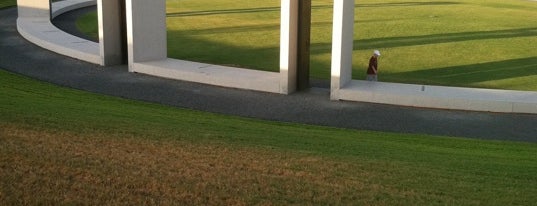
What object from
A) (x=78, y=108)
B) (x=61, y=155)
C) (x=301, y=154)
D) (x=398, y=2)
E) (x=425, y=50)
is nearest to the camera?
(x=61, y=155)

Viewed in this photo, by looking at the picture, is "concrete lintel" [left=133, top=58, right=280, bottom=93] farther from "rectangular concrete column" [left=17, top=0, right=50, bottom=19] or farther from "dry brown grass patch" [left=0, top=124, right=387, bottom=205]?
"rectangular concrete column" [left=17, top=0, right=50, bottom=19]

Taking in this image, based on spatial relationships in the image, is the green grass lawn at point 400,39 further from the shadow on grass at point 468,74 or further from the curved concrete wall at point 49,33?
the curved concrete wall at point 49,33

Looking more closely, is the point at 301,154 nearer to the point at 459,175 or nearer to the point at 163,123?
the point at 459,175

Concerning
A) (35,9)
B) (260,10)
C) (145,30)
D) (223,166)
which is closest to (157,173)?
(223,166)

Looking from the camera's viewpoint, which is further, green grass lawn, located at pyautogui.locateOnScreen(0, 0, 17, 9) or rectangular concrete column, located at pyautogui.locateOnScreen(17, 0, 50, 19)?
green grass lawn, located at pyautogui.locateOnScreen(0, 0, 17, 9)

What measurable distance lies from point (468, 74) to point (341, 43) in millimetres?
5358

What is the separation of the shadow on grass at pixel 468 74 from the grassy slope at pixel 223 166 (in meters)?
7.05

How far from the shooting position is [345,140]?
1106cm

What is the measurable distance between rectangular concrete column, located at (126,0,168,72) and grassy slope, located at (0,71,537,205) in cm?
763

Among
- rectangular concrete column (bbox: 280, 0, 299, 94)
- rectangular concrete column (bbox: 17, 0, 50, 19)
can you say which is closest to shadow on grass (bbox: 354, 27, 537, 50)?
rectangular concrete column (bbox: 280, 0, 299, 94)

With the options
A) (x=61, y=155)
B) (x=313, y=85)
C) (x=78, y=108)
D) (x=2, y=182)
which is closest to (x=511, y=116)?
(x=313, y=85)

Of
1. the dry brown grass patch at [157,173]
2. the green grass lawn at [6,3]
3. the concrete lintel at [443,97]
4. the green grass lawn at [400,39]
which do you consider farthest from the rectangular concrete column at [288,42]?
the green grass lawn at [6,3]

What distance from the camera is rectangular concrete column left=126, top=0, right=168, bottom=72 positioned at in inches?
744

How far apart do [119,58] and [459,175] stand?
1415 cm
